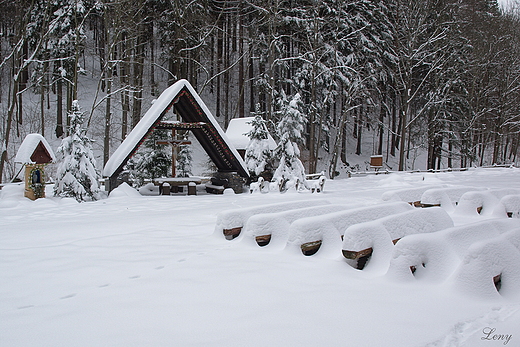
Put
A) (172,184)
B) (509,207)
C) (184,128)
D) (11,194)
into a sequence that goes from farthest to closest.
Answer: (172,184) < (184,128) < (11,194) < (509,207)

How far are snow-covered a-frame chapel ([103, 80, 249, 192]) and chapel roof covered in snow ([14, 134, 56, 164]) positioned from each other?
6.36ft

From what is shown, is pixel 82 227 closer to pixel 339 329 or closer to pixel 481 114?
pixel 339 329

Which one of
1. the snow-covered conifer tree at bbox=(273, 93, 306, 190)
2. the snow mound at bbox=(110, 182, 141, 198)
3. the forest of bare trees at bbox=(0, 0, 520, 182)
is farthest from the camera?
the forest of bare trees at bbox=(0, 0, 520, 182)

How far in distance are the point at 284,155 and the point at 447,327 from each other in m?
13.0

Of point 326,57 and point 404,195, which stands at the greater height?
point 326,57

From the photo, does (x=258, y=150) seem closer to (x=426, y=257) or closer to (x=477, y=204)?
(x=477, y=204)

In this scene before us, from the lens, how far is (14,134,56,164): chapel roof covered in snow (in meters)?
12.1

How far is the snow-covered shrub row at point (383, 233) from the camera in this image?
5113mm

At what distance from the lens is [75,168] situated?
12.7m

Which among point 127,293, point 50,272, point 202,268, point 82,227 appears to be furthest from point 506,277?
point 82,227

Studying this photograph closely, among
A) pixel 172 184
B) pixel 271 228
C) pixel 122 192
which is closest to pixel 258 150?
pixel 172 184

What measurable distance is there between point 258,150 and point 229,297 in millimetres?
15212

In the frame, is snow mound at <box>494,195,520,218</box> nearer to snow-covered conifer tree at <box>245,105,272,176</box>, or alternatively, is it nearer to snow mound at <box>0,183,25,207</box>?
snow-covered conifer tree at <box>245,105,272,176</box>

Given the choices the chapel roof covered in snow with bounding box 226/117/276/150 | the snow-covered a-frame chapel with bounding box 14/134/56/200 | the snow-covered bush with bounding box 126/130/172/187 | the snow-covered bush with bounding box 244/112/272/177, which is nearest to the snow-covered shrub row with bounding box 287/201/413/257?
the snow-covered a-frame chapel with bounding box 14/134/56/200
